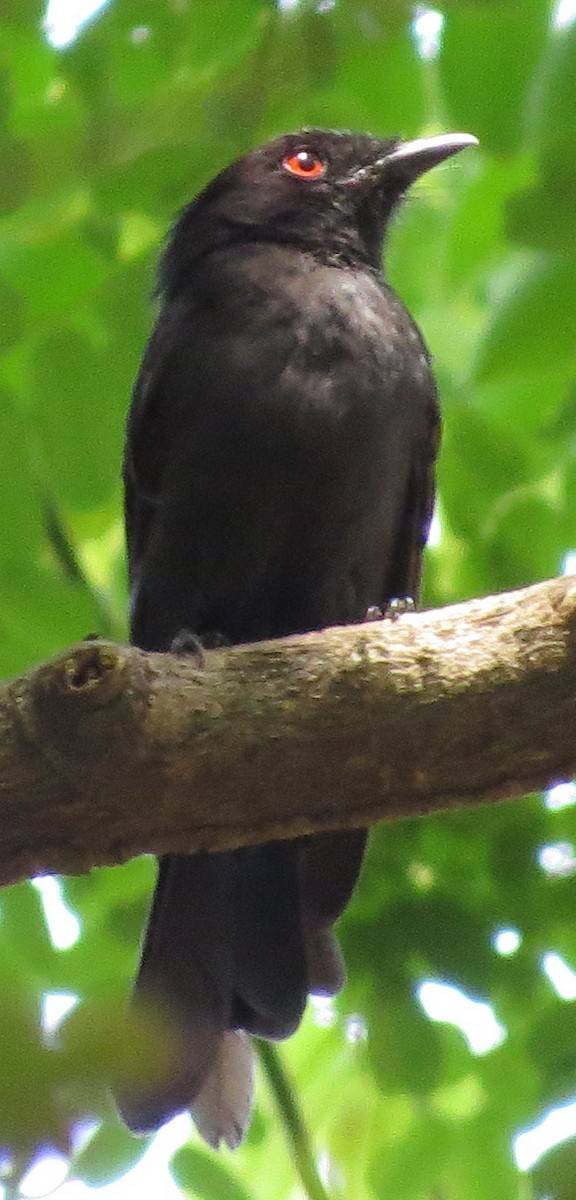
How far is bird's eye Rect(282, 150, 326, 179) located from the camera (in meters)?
3.82

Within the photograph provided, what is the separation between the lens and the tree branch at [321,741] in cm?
212

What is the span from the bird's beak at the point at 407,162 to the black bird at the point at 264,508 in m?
0.06

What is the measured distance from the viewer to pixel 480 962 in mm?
2854

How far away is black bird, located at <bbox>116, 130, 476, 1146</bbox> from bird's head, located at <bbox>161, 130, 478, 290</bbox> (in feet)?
0.33

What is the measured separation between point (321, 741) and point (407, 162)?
7.18 ft

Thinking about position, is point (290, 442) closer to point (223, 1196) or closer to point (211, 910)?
point (211, 910)

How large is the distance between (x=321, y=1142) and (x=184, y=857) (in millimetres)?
698


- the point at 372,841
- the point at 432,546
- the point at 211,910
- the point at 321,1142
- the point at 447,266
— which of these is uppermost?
the point at 447,266

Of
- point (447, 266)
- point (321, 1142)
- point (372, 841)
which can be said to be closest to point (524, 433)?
point (447, 266)

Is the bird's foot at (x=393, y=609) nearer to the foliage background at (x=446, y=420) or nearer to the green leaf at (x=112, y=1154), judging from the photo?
the foliage background at (x=446, y=420)

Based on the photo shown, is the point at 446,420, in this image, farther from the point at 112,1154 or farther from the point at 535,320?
the point at 112,1154

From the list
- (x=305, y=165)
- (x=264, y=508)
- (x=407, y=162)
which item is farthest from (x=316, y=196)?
(x=264, y=508)

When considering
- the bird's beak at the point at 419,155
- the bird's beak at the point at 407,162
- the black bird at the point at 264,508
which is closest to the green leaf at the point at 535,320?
the black bird at the point at 264,508

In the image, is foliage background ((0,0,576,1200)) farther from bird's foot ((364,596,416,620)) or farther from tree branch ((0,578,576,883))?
tree branch ((0,578,576,883))
